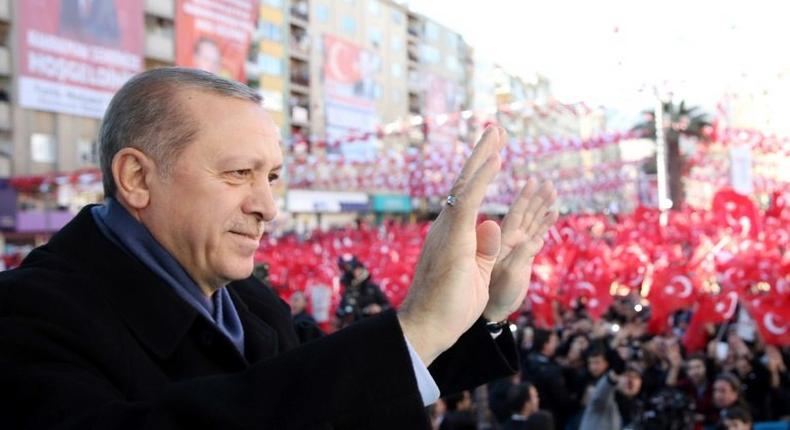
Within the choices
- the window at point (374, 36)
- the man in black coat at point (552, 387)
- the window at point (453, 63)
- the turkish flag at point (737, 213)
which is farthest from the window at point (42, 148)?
the window at point (453, 63)

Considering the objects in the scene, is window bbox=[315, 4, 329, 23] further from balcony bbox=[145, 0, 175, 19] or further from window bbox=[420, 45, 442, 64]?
balcony bbox=[145, 0, 175, 19]

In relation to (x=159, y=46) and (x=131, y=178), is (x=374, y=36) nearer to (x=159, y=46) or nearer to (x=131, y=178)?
(x=159, y=46)

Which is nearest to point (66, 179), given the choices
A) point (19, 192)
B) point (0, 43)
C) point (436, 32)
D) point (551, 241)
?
point (19, 192)

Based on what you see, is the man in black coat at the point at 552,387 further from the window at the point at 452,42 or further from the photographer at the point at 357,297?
the window at the point at 452,42

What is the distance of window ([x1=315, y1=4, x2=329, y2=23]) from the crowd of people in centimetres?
4208

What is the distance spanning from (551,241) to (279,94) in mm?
32497

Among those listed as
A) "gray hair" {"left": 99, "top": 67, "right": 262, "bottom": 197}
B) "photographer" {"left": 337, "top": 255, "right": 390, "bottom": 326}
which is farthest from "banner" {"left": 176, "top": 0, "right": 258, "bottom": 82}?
"gray hair" {"left": 99, "top": 67, "right": 262, "bottom": 197}

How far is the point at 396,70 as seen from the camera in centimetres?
5431

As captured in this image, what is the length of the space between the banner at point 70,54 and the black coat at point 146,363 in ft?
95.8

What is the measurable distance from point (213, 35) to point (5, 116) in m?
8.82

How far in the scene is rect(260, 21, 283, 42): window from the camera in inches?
1726

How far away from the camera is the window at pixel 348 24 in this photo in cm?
4947

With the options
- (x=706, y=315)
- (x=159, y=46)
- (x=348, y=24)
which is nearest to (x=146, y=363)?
(x=706, y=315)

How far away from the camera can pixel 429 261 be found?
43.5 inches
